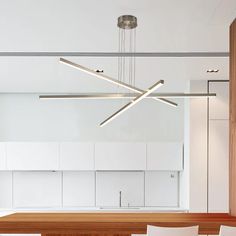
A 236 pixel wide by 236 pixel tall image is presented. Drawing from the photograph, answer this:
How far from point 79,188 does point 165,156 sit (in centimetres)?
170

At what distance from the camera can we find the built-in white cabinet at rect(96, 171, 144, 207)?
6602 mm

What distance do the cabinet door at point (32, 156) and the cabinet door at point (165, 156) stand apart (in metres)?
1.64

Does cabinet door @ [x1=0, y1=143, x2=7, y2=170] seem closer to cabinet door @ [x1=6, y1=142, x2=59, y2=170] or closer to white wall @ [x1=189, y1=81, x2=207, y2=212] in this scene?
cabinet door @ [x1=6, y1=142, x2=59, y2=170]

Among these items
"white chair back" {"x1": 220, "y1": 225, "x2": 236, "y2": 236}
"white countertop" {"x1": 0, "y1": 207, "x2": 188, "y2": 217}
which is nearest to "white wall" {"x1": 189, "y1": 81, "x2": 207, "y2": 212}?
"white countertop" {"x1": 0, "y1": 207, "x2": 188, "y2": 217}

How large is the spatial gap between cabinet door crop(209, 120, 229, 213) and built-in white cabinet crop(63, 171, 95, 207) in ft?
7.43

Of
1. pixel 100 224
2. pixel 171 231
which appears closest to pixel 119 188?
pixel 100 224

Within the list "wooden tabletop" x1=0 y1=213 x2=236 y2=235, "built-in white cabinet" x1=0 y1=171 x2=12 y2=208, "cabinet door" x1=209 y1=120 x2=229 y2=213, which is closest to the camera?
"wooden tabletop" x1=0 y1=213 x2=236 y2=235

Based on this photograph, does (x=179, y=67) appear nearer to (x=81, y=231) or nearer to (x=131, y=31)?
(x=131, y=31)

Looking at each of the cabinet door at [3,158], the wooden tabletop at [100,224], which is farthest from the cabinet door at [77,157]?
the wooden tabletop at [100,224]

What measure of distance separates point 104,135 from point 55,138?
92 cm

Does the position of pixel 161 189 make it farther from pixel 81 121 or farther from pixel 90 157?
pixel 81 121

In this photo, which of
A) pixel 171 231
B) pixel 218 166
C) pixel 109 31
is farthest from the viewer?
pixel 218 166

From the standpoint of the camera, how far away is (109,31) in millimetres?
3334

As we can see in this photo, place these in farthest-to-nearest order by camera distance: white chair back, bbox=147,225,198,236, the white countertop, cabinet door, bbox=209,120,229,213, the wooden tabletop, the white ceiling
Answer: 1. the white countertop
2. cabinet door, bbox=209,120,229,213
3. the wooden tabletop
4. the white ceiling
5. white chair back, bbox=147,225,198,236
